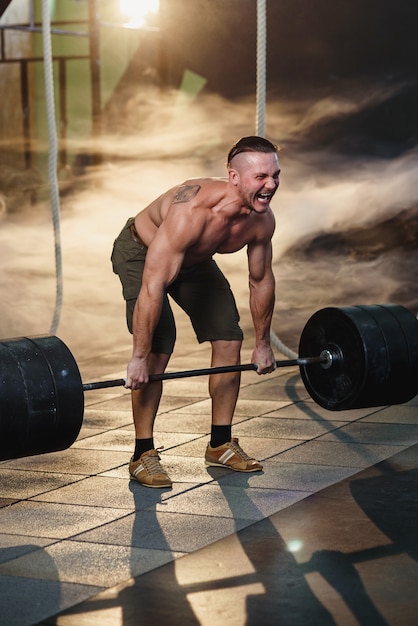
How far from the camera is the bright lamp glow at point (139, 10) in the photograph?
308 inches

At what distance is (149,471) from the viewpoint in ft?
11.2

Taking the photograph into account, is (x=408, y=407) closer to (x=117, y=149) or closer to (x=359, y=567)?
(x=359, y=567)

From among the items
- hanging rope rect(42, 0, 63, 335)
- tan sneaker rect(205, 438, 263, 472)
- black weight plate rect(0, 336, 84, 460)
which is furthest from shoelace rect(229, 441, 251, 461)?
hanging rope rect(42, 0, 63, 335)

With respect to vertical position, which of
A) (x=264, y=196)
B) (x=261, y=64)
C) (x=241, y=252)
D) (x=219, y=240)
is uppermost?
(x=261, y=64)

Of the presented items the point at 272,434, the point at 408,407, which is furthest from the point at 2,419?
the point at 408,407

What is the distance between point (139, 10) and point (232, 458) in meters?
5.09

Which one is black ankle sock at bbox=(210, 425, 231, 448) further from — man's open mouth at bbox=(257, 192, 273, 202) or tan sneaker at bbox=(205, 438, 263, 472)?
man's open mouth at bbox=(257, 192, 273, 202)

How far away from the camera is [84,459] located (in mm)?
3773

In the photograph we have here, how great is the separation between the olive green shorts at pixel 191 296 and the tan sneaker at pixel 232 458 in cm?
36

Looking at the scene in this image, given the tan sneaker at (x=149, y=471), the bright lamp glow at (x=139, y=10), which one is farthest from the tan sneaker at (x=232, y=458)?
the bright lamp glow at (x=139, y=10)

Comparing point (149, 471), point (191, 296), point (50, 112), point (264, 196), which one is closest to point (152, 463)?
point (149, 471)

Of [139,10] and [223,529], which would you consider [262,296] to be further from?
[139,10]

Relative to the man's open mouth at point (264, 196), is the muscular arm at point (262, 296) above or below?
below

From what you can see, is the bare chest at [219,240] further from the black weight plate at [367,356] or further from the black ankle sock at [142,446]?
the black ankle sock at [142,446]
